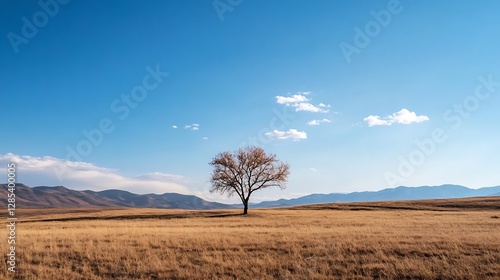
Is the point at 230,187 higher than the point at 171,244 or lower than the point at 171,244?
higher

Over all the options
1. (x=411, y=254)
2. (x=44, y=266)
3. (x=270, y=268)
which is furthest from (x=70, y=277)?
(x=411, y=254)

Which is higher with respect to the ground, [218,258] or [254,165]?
[254,165]

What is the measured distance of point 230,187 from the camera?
196 ft

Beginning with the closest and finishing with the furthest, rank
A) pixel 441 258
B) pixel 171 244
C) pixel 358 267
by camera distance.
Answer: pixel 358 267
pixel 441 258
pixel 171 244

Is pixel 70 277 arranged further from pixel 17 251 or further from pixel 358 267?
pixel 358 267

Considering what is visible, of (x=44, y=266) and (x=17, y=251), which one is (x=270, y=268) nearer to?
(x=44, y=266)

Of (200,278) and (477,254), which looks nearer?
(200,278)

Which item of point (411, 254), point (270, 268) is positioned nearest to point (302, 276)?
point (270, 268)

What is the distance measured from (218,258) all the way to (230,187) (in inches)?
1785

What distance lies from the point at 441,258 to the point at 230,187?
4719cm

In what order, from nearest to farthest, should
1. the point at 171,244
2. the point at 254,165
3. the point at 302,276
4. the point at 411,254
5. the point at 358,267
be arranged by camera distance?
the point at 302,276 → the point at 358,267 → the point at 411,254 → the point at 171,244 → the point at 254,165

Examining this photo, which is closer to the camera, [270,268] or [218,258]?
[270,268]

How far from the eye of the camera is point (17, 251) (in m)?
16.1

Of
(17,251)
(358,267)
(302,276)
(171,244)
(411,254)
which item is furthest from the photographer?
(171,244)
